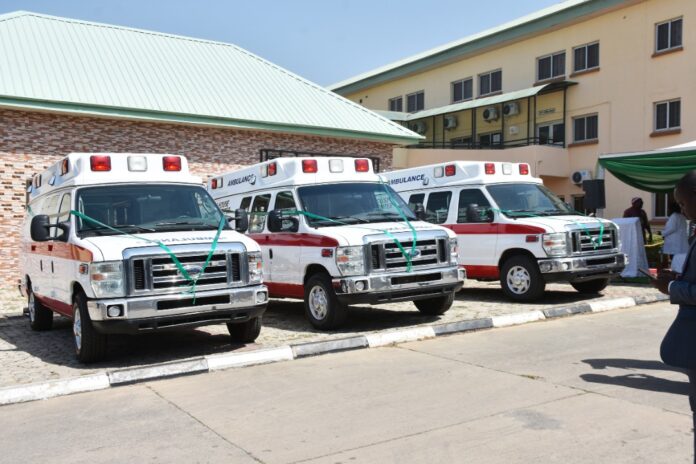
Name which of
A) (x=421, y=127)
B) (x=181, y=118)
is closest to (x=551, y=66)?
(x=421, y=127)

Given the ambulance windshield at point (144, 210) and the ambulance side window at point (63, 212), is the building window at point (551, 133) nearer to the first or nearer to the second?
the ambulance windshield at point (144, 210)

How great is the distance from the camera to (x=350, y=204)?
10227mm

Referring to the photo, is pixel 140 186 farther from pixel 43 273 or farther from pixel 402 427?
pixel 402 427

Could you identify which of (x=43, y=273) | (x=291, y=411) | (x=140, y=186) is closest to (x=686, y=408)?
(x=291, y=411)

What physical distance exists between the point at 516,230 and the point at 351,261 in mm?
3831

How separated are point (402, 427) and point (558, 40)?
2656cm

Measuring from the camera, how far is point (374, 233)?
9289mm

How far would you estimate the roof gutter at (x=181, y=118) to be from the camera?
50.7ft

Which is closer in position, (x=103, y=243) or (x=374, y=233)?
(x=103, y=243)

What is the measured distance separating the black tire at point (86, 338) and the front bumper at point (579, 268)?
7056 millimetres

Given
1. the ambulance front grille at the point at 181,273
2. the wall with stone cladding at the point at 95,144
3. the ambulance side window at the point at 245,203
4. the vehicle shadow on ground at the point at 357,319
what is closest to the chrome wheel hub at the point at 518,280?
the vehicle shadow on ground at the point at 357,319

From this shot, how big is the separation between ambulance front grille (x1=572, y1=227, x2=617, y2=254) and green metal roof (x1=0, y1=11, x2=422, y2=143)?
953 cm

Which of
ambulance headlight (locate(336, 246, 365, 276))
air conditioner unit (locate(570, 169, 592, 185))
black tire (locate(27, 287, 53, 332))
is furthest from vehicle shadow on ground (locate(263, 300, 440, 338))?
air conditioner unit (locate(570, 169, 592, 185))

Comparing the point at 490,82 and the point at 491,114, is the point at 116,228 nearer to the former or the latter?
the point at 491,114
